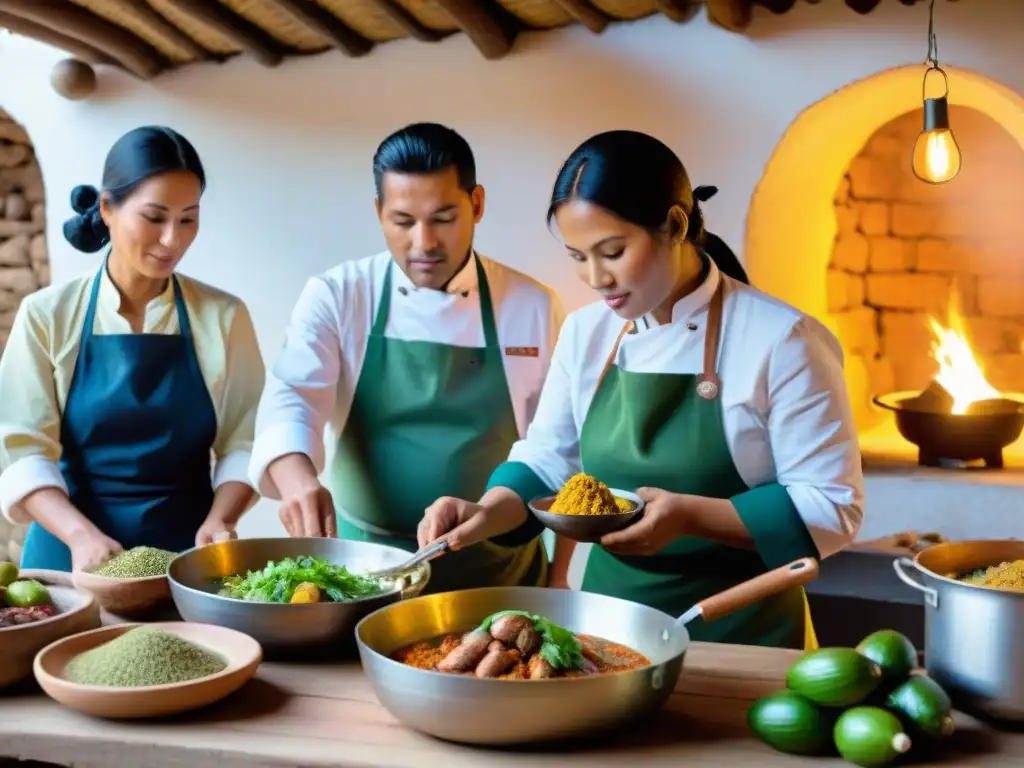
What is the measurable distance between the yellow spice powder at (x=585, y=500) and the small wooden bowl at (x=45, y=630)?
2.62 ft

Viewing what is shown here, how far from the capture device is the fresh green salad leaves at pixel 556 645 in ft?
4.92

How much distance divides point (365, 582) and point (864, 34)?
2.73 metres

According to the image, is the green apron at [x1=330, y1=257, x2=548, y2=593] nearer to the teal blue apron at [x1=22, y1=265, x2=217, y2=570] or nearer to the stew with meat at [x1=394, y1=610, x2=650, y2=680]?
the teal blue apron at [x1=22, y1=265, x2=217, y2=570]

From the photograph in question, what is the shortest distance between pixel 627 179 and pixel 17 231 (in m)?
4.69

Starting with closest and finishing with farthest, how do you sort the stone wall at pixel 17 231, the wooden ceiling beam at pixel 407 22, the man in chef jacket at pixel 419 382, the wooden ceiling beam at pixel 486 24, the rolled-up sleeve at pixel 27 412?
the rolled-up sleeve at pixel 27 412 → the man in chef jacket at pixel 419 382 → the wooden ceiling beam at pixel 486 24 → the wooden ceiling beam at pixel 407 22 → the stone wall at pixel 17 231

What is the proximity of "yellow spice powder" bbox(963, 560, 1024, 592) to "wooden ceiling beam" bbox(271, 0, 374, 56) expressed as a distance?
3.36 m

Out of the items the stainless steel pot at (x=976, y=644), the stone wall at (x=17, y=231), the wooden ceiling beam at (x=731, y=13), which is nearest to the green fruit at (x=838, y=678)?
the stainless steel pot at (x=976, y=644)

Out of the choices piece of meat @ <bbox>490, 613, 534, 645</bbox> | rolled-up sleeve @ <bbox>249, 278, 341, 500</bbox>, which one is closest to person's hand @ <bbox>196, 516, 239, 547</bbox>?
rolled-up sleeve @ <bbox>249, 278, 341, 500</bbox>

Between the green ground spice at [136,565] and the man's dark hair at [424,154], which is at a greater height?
the man's dark hair at [424,154]

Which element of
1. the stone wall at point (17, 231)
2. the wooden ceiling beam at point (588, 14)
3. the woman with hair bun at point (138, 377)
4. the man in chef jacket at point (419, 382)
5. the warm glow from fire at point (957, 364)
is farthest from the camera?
the stone wall at point (17, 231)

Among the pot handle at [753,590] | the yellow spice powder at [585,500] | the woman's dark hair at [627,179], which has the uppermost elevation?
the woman's dark hair at [627,179]

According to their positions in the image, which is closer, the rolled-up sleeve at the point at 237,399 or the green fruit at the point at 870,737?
the green fruit at the point at 870,737

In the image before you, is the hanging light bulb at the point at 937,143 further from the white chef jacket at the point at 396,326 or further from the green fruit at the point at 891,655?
the green fruit at the point at 891,655

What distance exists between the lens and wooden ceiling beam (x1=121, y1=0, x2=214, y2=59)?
14.2 ft
